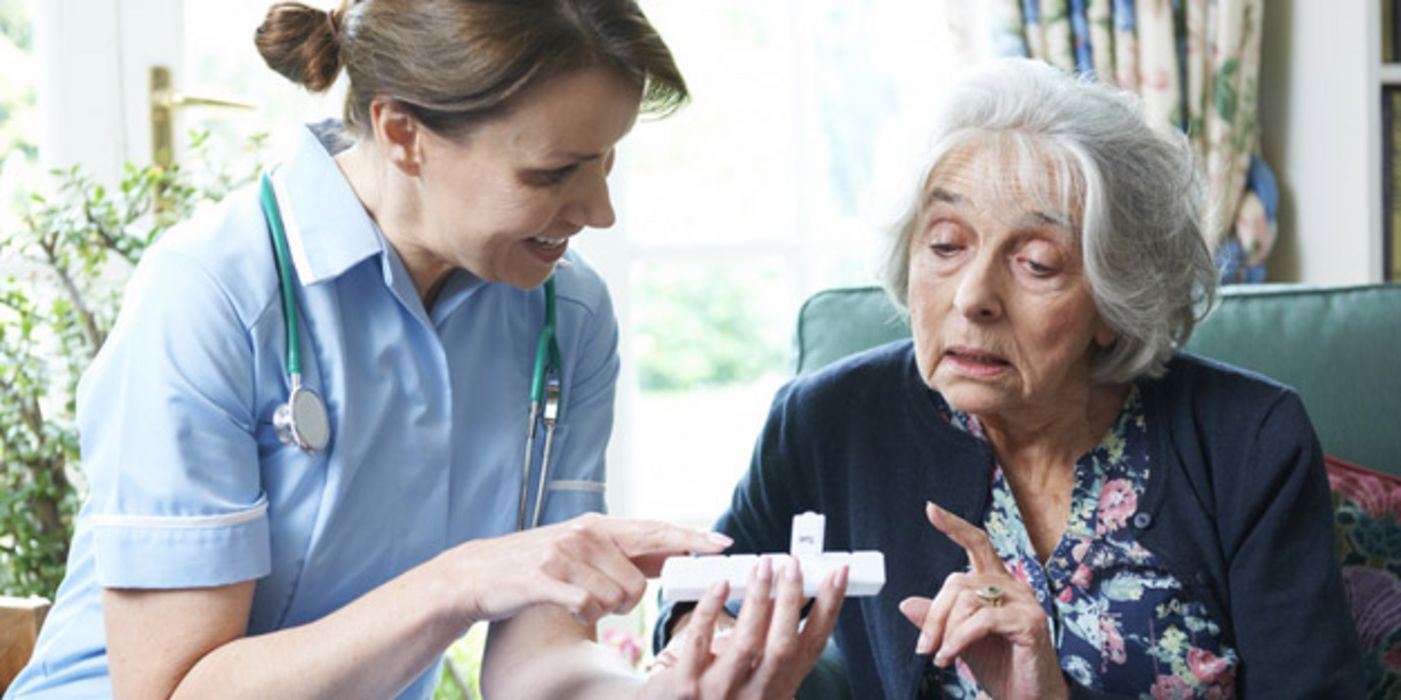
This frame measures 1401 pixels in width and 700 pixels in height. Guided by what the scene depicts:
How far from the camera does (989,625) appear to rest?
156 centimetres

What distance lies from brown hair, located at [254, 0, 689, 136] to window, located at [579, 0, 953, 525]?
173 centimetres

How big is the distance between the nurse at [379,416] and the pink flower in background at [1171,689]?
0.49 m

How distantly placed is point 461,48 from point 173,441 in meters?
0.41

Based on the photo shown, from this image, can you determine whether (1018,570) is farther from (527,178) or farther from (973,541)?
(527,178)

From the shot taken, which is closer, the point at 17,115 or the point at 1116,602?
the point at 1116,602

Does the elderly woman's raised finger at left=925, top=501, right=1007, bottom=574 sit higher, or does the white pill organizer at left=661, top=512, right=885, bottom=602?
the white pill organizer at left=661, top=512, right=885, bottom=602

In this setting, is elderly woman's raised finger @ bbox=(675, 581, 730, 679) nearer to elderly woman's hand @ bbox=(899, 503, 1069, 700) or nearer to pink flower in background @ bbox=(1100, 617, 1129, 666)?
elderly woman's hand @ bbox=(899, 503, 1069, 700)

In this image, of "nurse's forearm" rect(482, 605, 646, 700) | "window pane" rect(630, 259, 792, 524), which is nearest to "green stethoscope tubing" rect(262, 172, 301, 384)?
"nurse's forearm" rect(482, 605, 646, 700)

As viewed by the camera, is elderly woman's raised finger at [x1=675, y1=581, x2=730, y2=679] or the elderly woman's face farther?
the elderly woman's face

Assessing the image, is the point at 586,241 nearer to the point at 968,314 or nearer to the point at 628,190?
the point at 628,190

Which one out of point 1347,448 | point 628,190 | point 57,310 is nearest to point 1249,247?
point 1347,448

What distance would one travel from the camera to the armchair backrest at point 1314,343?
2109 mm

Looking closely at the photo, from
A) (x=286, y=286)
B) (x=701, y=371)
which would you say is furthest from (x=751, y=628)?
(x=701, y=371)

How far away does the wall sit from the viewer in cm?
300
